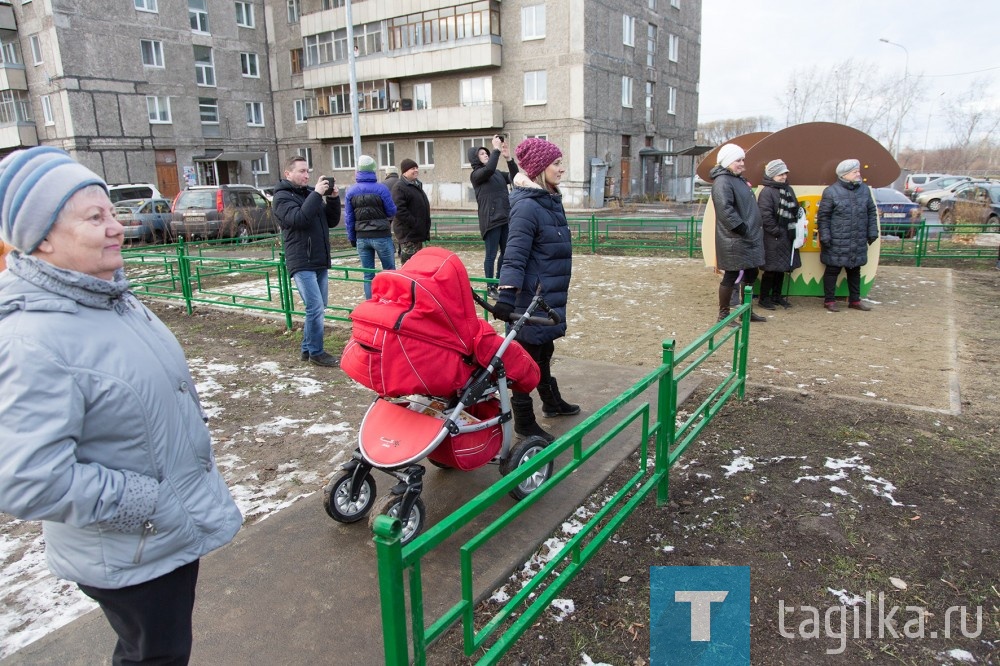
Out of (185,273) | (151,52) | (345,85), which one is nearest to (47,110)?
(151,52)

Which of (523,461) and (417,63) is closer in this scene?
(523,461)

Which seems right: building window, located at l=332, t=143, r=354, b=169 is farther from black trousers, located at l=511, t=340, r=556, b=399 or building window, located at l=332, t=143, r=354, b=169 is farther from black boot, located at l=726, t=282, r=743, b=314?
black trousers, located at l=511, t=340, r=556, b=399

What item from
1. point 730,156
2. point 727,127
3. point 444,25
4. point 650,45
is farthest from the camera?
point 727,127

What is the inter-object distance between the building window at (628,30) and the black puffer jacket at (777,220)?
2612 cm

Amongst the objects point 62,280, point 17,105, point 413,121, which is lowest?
point 62,280

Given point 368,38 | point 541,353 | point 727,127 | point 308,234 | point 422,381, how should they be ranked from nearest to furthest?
point 422,381, point 541,353, point 308,234, point 368,38, point 727,127

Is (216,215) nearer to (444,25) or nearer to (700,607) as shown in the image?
(700,607)

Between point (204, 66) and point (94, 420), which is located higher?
point (204, 66)

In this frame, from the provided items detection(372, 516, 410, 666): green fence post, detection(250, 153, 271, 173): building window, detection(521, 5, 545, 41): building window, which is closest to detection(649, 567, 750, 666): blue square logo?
detection(372, 516, 410, 666): green fence post

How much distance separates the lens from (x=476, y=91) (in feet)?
102

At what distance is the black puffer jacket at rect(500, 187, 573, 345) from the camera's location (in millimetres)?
3873

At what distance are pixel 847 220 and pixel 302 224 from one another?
243 inches

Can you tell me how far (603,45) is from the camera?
2906cm

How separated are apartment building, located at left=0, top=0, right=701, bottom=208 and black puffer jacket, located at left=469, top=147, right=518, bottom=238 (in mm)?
21735
